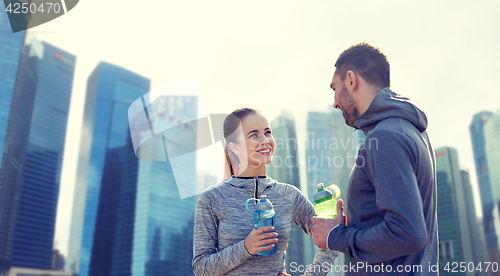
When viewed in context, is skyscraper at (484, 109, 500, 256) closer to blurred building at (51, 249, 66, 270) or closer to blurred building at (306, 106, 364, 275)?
blurred building at (306, 106, 364, 275)

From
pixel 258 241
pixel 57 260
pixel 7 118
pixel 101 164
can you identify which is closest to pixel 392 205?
pixel 258 241

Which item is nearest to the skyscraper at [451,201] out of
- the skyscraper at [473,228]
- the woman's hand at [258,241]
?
the skyscraper at [473,228]

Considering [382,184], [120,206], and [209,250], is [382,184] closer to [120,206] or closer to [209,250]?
[209,250]

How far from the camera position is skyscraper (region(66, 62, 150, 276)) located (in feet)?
357

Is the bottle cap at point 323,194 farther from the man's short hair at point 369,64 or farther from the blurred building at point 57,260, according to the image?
the blurred building at point 57,260

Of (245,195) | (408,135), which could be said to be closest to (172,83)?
(245,195)

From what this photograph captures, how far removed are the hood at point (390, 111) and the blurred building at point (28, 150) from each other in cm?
10460

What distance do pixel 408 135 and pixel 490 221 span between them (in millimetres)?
115028

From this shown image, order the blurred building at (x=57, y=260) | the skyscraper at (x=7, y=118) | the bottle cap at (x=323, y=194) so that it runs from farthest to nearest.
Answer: the blurred building at (x=57, y=260), the skyscraper at (x=7, y=118), the bottle cap at (x=323, y=194)

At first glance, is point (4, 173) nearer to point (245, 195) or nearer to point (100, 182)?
point (100, 182)

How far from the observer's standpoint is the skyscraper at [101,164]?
109 metres

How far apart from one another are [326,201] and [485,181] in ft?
420

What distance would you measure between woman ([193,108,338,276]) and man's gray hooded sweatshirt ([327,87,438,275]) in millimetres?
754

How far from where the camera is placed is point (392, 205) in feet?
6.12
